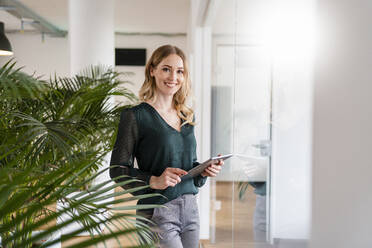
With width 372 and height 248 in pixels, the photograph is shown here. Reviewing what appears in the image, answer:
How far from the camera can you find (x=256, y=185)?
5.67 feet

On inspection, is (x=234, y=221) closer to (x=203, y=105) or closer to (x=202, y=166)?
(x=202, y=166)

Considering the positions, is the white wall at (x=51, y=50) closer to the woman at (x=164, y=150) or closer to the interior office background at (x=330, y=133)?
the woman at (x=164, y=150)

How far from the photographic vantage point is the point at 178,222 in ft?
5.24

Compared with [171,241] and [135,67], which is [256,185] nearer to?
[171,241]

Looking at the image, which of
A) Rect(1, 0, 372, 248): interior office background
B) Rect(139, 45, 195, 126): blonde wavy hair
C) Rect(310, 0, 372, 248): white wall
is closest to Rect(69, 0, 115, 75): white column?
Rect(139, 45, 195, 126): blonde wavy hair

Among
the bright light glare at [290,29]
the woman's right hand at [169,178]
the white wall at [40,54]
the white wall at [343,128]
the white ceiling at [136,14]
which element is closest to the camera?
the white wall at [343,128]

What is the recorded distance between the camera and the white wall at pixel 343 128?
2.12ft

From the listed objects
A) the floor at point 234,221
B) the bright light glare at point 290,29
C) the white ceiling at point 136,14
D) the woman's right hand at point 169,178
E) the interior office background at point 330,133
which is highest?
the white ceiling at point 136,14

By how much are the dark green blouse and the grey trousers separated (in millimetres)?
38

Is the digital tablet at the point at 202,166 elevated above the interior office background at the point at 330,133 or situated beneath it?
situated beneath

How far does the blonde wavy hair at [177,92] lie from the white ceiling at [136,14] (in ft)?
17.5

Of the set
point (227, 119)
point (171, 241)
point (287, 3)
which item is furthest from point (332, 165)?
point (227, 119)

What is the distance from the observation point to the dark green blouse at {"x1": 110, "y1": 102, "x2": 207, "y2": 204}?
1574mm

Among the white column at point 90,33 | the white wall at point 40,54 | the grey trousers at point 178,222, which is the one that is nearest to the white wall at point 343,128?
the grey trousers at point 178,222
